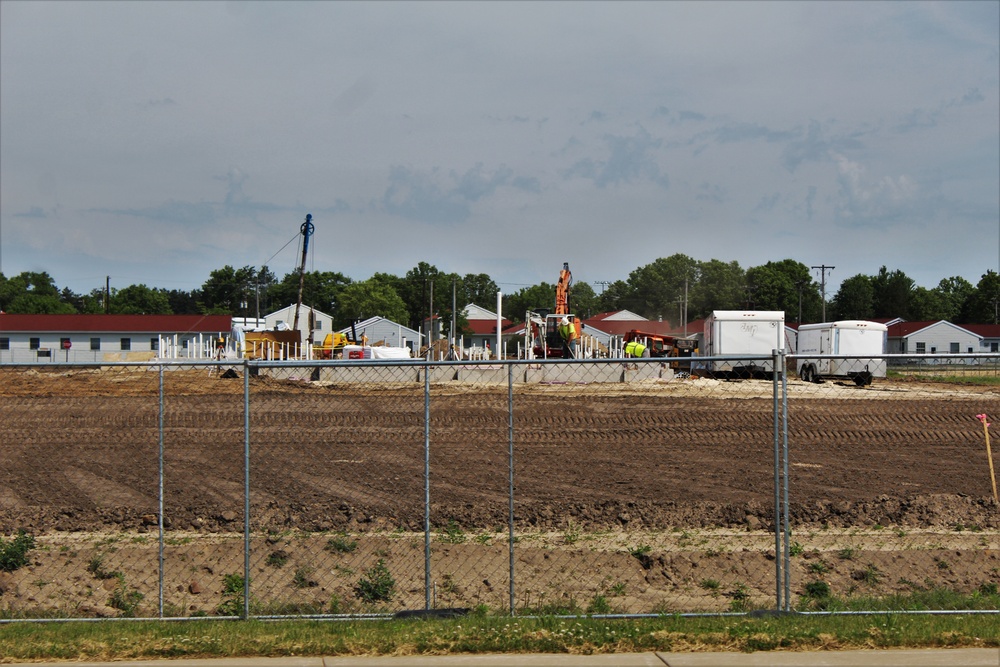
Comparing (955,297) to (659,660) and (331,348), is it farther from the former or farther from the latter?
(659,660)

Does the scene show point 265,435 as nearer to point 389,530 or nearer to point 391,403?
point 391,403

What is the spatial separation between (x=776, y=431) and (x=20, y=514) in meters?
11.2

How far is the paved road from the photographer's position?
6.86 m

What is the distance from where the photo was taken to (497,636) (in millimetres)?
7438

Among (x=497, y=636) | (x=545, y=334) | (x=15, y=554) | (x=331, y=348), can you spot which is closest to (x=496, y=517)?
(x=497, y=636)

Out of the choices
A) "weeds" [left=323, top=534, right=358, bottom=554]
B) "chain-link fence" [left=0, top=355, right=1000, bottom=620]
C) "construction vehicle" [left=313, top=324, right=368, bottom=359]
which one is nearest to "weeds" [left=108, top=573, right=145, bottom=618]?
"chain-link fence" [left=0, top=355, right=1000, bottom=620]

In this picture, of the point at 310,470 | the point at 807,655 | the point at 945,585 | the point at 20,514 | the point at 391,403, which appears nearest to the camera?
the point at 807,655

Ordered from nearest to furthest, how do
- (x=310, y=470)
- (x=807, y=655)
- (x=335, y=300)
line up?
1. (x=807, y=655)
2. (x=310, y=470)
3. (x=335, y=300)

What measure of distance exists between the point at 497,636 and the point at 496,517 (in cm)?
→ 542

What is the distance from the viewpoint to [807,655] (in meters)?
7.07

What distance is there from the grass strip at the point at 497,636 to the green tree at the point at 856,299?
93.6 m

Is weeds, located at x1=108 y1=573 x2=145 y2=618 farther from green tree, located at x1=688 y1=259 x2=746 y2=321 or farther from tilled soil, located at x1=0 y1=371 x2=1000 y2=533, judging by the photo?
green tree, located at x1=688 y1=259 x2=746 y2=321

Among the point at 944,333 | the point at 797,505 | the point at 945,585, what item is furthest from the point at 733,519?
the point at 944,333

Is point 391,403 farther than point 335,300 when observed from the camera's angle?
No
